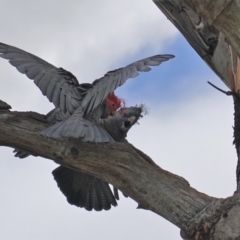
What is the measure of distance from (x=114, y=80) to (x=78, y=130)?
52cm

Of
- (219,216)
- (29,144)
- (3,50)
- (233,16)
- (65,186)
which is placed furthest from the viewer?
(65,186)

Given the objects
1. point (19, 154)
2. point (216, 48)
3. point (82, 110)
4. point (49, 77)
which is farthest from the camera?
point (216, 48)

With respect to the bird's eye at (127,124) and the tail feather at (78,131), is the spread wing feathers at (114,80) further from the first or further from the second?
the bird's eye at (127,124)

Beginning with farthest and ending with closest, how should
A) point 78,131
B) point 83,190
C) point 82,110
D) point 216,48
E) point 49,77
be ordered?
point 83,190 → point 216,48 → point 49,77 → point 82,110 → point 78,131

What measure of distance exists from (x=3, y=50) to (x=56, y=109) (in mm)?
581

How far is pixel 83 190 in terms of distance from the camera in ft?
17.1

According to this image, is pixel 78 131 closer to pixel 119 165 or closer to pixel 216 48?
pixel 119 165

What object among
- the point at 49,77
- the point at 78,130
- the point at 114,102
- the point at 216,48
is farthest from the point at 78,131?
the point at 216,48

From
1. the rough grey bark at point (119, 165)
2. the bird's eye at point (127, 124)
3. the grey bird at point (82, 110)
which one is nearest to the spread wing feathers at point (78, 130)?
the grey bird at point (82, 110)

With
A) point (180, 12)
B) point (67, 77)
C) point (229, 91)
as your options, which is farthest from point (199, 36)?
point (67, 77)

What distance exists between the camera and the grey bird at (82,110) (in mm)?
4355

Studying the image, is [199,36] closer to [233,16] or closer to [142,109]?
[142,109]

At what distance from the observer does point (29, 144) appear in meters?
4.48

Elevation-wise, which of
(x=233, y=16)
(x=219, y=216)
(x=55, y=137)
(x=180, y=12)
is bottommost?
(x=219, y=216)
